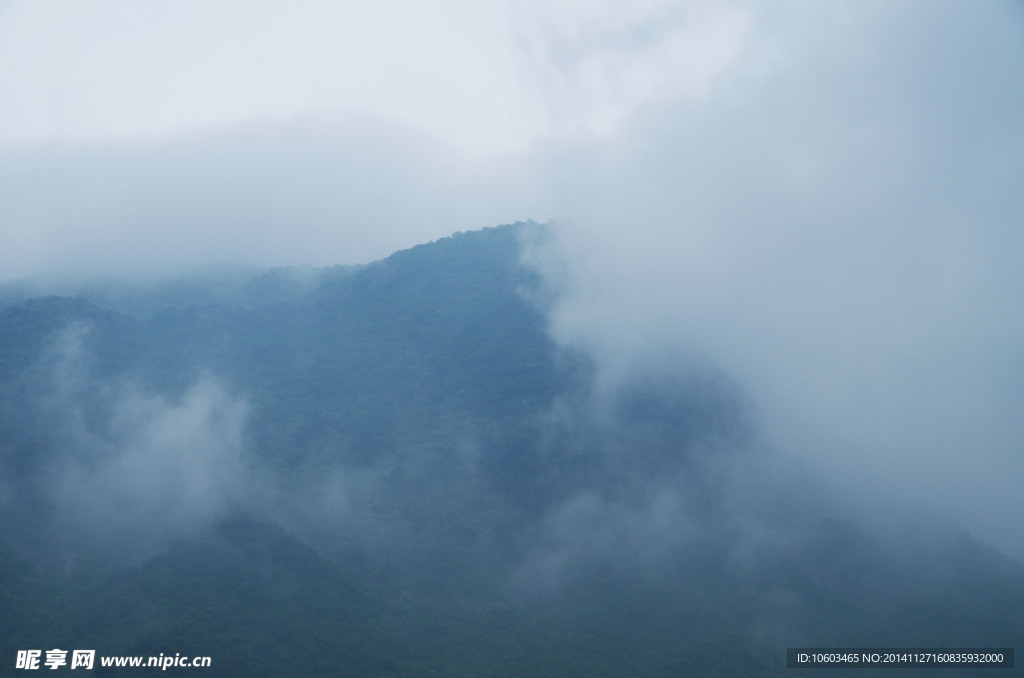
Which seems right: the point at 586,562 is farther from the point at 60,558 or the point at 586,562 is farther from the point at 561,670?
the point at 60,558

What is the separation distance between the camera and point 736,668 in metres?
95.2

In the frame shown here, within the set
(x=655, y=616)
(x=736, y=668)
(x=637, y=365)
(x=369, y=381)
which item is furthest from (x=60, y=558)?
(x=637, y=365)

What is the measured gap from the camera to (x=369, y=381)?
157 m

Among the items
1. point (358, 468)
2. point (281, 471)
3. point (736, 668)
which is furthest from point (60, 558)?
point (736, 668)

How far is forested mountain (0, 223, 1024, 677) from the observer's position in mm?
97938

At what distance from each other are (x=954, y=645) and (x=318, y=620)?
298ft

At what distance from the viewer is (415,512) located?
412 feet

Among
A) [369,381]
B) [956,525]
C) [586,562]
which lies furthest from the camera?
[369,381]

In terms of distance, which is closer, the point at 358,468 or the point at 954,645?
the point at 954,645

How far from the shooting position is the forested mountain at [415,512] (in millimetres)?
97938

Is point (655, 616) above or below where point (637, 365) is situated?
below

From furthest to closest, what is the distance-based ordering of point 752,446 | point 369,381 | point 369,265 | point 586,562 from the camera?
point 369,265 < point 369,381 < point 752,446 < point 586,562

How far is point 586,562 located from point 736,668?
96.2 feet

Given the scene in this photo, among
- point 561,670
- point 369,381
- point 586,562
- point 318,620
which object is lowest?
point 561,670
